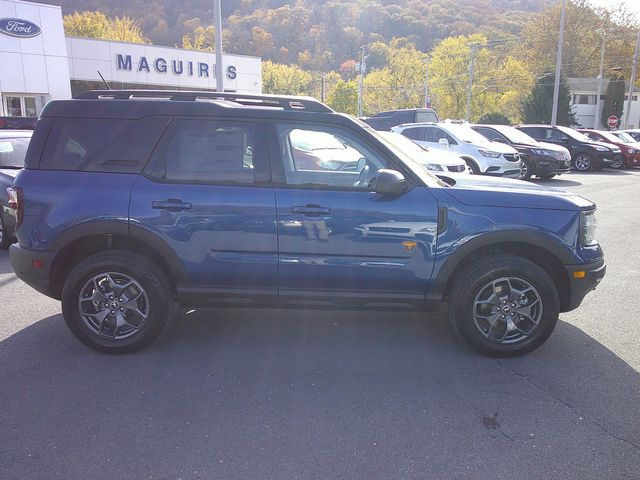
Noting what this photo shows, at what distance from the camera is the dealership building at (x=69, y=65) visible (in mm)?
24766

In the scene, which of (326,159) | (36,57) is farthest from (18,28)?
(326,159)

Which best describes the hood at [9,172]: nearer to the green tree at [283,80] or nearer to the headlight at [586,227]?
the headlight at [586,227]

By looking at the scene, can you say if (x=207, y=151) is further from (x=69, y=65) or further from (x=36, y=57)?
(x=69, y=65)

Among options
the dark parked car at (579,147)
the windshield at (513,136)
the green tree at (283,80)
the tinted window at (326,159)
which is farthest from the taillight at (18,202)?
the green tree at (283,80)

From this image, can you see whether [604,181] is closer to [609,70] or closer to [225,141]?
[225,141]

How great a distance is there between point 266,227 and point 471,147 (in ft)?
38.1

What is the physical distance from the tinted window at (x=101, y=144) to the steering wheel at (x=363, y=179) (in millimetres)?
1586

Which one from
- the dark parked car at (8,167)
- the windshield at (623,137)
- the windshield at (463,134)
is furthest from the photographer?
the windshield at (623,137)

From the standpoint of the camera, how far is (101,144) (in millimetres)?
4078

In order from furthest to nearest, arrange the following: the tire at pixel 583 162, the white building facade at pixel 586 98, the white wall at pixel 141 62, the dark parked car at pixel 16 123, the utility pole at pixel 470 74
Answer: the white building facade at pixel 586 98, the utility pole at pixel 470 74, the white wall at pixel 141 62, the tire at pixel 583 162, the dark parked car at pixel 16 123

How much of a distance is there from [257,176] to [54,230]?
1.63 metres

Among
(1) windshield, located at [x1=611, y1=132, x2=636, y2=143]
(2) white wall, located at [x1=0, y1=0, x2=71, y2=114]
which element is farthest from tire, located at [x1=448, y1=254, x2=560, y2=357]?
(2) white wall, located at [x1=0, y1=0, x2=71, y2=114]

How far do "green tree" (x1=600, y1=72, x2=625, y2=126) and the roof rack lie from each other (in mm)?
61251

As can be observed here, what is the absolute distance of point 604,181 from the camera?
16.5 meters
